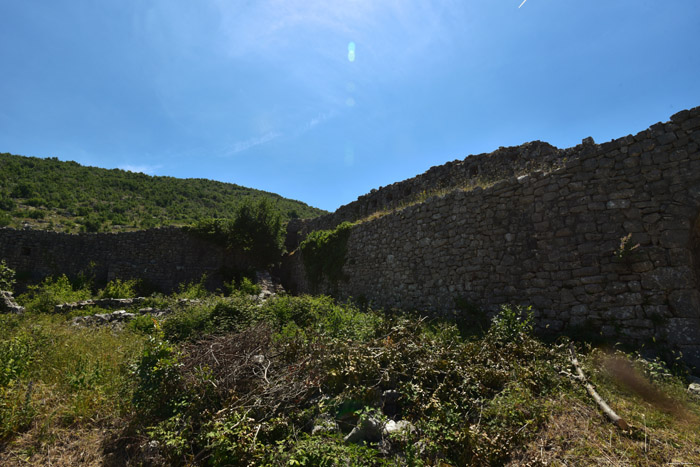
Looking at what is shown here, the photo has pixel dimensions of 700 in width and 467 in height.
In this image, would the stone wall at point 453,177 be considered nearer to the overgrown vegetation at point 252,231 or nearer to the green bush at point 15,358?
the overgrown vegetation at point 252,231

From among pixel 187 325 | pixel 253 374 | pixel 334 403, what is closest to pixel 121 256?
pixel 187 325

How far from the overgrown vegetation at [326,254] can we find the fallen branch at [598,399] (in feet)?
28.4

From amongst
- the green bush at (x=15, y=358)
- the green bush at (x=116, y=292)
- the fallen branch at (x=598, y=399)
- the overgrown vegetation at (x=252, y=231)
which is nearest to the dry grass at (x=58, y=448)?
the green bush at (x=15, y=358)

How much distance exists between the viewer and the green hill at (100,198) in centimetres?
2462

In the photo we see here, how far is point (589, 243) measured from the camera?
620 cm

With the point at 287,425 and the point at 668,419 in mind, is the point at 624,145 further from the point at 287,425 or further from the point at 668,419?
the point at 287,425

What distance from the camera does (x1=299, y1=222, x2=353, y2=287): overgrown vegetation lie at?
1302 cm

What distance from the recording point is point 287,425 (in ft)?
13.1

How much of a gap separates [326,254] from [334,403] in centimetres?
939

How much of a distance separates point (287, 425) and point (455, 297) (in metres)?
5.38

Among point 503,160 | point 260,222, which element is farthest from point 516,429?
point 260,222

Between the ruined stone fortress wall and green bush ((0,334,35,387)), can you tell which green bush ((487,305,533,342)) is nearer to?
the ruined stone fortress wall

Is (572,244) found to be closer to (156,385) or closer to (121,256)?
(156,385)

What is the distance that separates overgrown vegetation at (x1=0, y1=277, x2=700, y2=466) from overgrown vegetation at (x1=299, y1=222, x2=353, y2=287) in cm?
685
